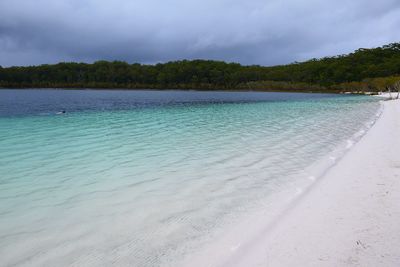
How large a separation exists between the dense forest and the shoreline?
477ft

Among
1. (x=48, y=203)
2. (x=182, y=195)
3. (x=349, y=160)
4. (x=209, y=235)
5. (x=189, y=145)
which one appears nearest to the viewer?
(x=209, y=235)

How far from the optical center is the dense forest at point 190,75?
150875mm

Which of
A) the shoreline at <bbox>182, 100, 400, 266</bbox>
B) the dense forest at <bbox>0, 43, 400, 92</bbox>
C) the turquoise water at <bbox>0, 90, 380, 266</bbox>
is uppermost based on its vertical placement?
the dense forest at <bbox>0, 43, 400, 92</bbox>

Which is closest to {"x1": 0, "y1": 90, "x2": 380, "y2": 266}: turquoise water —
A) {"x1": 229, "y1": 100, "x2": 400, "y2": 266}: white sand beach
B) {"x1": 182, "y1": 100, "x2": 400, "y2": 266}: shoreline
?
{"x1": 182, "y1": 100, "x2": 400, "y2": 266}: shoreline

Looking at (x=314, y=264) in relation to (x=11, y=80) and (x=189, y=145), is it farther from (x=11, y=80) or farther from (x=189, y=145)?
(x=11, y=80)

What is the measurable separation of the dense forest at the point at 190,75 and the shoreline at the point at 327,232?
145441 mm

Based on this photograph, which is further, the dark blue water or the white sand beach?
the dark blue water

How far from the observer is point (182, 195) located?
6938 millimetres

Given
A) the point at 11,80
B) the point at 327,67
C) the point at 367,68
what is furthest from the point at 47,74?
the point at 367,68

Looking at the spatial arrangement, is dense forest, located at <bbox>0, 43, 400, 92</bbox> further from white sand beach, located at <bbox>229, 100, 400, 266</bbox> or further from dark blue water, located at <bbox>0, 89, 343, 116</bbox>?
white sand beach, located at <bbox>229, 100, 400, 266</bbox>

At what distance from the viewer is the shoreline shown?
403 centimetres

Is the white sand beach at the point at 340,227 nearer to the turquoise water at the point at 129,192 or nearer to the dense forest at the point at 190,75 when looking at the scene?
the turquoise water at the point at 129,192

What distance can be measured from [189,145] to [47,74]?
18128cm

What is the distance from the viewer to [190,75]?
174375mm
